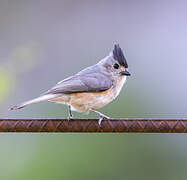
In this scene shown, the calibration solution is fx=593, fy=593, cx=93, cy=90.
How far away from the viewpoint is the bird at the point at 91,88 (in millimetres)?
4668

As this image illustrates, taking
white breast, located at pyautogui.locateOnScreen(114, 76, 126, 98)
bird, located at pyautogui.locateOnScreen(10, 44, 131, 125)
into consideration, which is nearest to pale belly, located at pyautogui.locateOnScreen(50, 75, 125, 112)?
bird, located at pyautogui.locateOnScreen(10, 44, 131, 125)

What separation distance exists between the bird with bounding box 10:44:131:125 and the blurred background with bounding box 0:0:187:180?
414mm

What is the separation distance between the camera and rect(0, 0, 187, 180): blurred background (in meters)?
5.61

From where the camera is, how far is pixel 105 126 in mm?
3787

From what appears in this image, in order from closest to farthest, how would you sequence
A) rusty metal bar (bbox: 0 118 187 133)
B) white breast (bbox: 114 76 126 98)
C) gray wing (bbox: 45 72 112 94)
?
rusty metal bar (bbox: 0 118 187 133)
gray wing (bbox: 45 72 112 94)
white breast (bbox: 114 76 126 98)

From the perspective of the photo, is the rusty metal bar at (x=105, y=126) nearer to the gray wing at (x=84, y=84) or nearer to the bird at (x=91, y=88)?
the bird at (x=91, y=88)

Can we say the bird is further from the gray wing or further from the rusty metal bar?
the rusty metal bar

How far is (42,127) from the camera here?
373 centimetres

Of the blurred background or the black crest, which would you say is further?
the blurred background

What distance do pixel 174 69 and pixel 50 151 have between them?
2870mm

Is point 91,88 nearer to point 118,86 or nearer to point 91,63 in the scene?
point 118,86

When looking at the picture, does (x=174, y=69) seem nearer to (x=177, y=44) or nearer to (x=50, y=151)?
(x=177, y=44)

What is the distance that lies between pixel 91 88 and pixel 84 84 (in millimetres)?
66

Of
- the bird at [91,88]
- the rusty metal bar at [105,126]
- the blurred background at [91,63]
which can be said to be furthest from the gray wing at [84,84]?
the rusty metal bar at [105,126]
